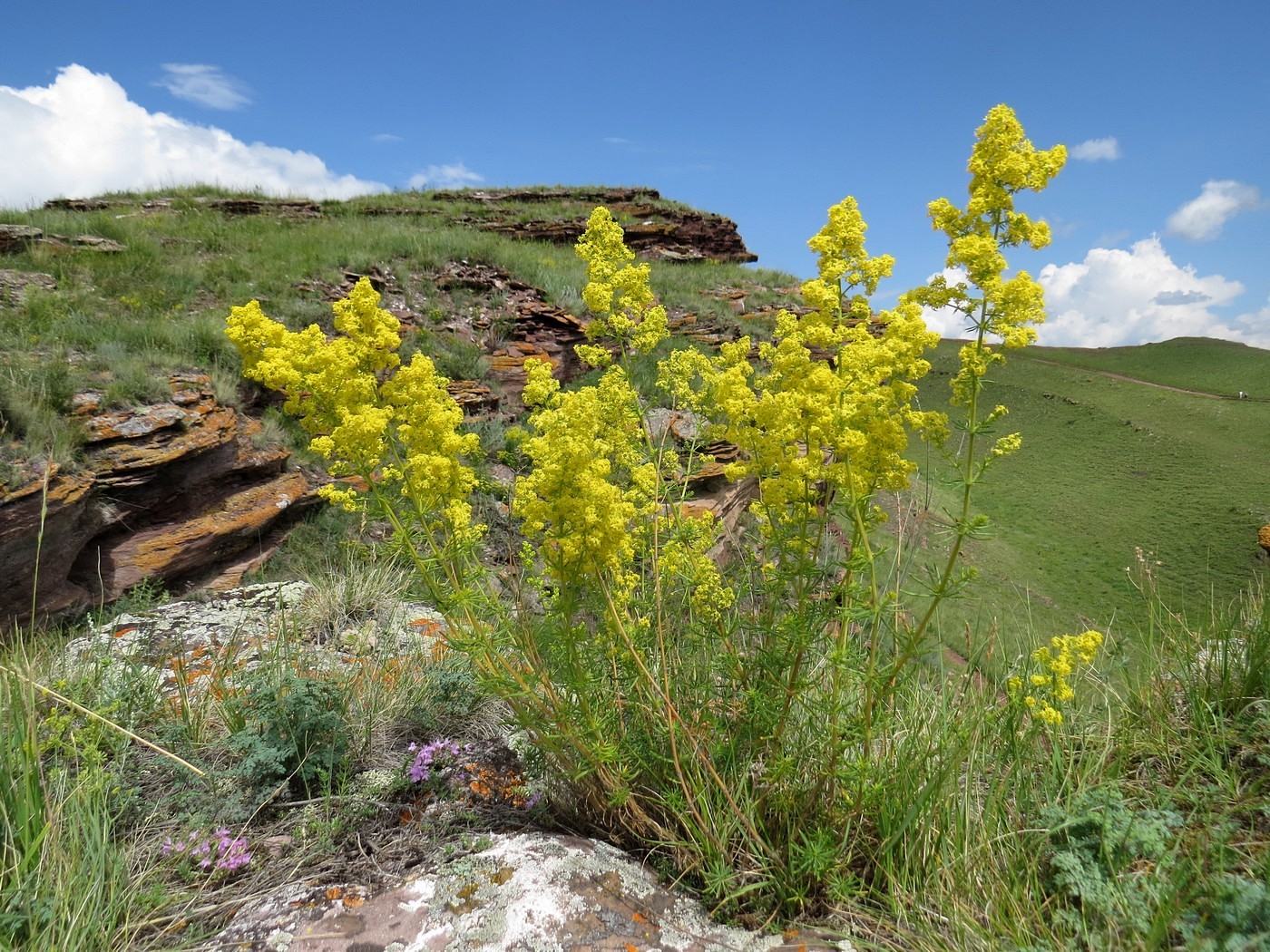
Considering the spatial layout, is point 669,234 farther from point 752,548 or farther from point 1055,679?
point 1055,679

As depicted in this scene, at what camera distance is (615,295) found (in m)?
3.18

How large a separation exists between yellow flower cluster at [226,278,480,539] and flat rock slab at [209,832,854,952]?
1.32 metres

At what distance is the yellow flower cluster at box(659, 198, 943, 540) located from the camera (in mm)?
2051

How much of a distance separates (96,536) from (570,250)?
15535 mm

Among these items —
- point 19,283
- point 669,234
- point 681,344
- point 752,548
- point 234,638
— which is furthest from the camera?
point 669,234

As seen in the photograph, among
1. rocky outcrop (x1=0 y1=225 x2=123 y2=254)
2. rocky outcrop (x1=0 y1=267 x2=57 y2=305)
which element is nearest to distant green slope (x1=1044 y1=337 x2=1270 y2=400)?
rocky outcrop (x1=0 y1=267 x2=57 y2=305)

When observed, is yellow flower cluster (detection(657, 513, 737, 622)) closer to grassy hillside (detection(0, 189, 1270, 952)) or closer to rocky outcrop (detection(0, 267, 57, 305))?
grassy hillside (detection(0, 189, 1270, 952))

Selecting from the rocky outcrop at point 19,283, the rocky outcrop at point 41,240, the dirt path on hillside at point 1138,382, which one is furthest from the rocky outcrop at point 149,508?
the dirt path on hillside at point 1138,382

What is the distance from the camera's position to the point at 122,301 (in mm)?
8797

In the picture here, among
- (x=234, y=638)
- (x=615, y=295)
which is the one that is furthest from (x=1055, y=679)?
(x=234, y=638)

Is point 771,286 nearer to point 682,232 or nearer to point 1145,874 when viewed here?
point 682,232

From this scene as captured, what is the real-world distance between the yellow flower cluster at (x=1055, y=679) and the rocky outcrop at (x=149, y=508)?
6.57 metres

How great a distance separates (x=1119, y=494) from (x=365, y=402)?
595 inches

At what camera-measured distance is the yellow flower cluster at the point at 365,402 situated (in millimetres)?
2338
